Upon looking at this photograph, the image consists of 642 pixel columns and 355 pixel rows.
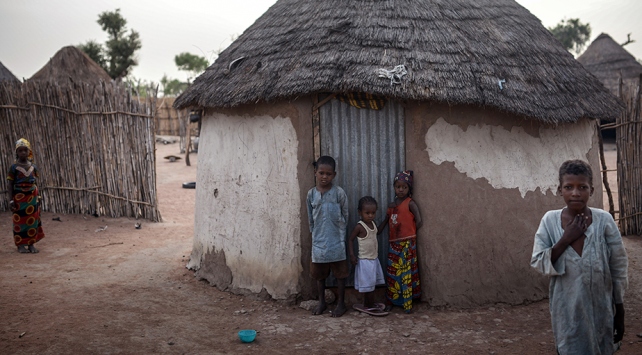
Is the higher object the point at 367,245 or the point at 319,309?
the point at 367,245

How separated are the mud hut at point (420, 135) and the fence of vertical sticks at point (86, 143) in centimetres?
429

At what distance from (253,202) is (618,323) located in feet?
11.7

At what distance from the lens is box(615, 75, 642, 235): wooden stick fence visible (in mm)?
7898

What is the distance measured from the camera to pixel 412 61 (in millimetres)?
5105

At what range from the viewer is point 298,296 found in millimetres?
5398

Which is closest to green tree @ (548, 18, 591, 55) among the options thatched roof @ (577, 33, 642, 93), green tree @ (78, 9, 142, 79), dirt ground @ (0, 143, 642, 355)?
thatched roof @ (577, 33, 642, 93)

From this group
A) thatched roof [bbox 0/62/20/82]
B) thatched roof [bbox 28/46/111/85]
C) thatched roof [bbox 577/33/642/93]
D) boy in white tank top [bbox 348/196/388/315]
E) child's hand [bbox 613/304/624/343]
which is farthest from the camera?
thatched roof [bbox 577/33/642/93]

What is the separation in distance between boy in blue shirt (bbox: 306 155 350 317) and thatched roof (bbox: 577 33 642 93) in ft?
56.4

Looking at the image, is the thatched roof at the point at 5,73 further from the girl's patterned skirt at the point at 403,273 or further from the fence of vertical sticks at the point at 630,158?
the fence of vertical sticks at the point at 630,158

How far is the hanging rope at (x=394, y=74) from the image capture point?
16.1 ft

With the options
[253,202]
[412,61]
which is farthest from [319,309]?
[412,61]

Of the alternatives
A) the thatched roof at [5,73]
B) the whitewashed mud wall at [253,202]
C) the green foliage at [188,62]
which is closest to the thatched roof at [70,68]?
the thatched roof at [5,73]

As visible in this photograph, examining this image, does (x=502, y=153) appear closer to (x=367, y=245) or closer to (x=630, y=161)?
(x=367, y=245)

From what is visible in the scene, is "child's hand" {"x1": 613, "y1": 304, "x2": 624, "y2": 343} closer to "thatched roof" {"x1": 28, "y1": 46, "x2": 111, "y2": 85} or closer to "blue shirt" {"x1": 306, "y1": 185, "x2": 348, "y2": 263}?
"blue shirt" {"x1": 306, "y1": 185, "x2": 348, "y2": 263}
